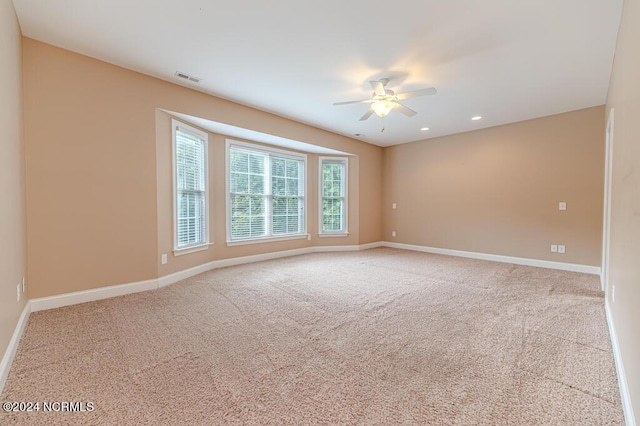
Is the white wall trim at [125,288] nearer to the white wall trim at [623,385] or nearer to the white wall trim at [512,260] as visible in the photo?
the white wall trim at [512,260]

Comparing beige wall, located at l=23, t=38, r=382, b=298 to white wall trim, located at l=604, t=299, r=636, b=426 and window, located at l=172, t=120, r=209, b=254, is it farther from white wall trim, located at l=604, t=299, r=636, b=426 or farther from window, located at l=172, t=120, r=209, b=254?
white wall trim, located at l=604, t=299, r=636, b=426

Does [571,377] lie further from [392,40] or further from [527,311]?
[392,40]

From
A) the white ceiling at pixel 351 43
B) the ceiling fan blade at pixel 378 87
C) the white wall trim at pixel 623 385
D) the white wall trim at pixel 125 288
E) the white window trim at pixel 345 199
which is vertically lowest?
the white wall trim at pixel 623 385

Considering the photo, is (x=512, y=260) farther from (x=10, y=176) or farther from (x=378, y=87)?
(x=10, y=176)

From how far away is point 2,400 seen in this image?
5.17 feet

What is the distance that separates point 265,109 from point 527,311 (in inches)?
178

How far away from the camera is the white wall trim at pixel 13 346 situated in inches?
68.1

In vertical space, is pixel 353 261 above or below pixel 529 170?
below

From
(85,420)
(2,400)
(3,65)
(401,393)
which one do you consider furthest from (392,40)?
(2,400)

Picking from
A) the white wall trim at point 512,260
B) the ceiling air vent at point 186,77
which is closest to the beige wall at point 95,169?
the ceiling air vent at point 186,77

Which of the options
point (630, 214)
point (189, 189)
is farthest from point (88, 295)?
point (630, 214)

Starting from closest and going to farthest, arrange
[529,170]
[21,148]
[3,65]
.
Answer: [3,65]
[21,148]
[529,170]

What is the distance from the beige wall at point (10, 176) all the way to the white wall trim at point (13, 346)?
57 millimetres

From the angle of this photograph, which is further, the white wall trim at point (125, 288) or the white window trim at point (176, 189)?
the white window trim at point (176, 189)
